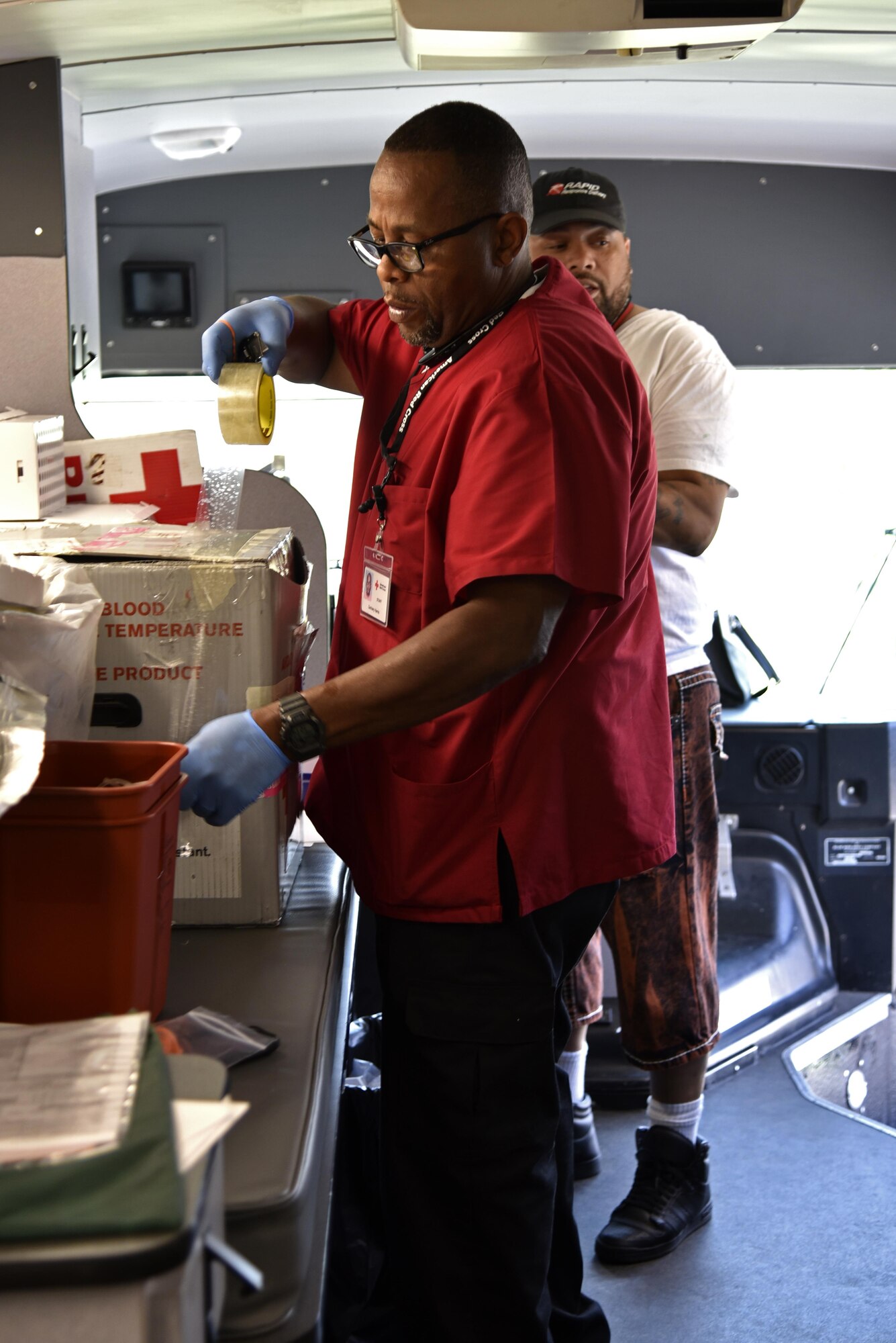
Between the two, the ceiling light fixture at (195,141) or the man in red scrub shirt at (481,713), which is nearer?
the man in red scrub shirt at (481,713)

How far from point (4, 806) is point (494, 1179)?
0.94m

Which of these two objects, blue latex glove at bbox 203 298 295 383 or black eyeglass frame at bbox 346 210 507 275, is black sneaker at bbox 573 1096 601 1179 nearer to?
blue latex glove at bbox 203 298 295 383

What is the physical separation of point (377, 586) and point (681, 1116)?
140 centimetres

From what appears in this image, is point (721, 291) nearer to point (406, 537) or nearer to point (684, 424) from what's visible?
point (684, 424)

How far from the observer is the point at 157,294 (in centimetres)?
342

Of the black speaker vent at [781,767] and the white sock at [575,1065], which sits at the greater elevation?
the black speaker vent at [781,767]

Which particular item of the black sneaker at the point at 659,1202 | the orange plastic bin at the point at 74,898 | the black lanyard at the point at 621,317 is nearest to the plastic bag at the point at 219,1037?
the orange plastic bin at the point at 74,898

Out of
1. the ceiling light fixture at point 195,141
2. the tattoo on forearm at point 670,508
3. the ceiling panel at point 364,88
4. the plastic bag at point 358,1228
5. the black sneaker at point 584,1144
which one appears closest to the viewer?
the plastic bag at point 358,1228

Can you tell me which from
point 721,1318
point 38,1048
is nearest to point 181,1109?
point 38,1048

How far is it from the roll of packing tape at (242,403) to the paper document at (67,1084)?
105 centimetres

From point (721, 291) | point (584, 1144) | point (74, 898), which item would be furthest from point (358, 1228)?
point (721, 291)

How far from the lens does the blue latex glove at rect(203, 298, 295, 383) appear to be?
1.97 m

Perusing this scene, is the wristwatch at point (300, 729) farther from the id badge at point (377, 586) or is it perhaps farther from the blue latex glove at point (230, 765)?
the id badge at point (377, 586)

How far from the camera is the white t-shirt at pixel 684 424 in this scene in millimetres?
2434
